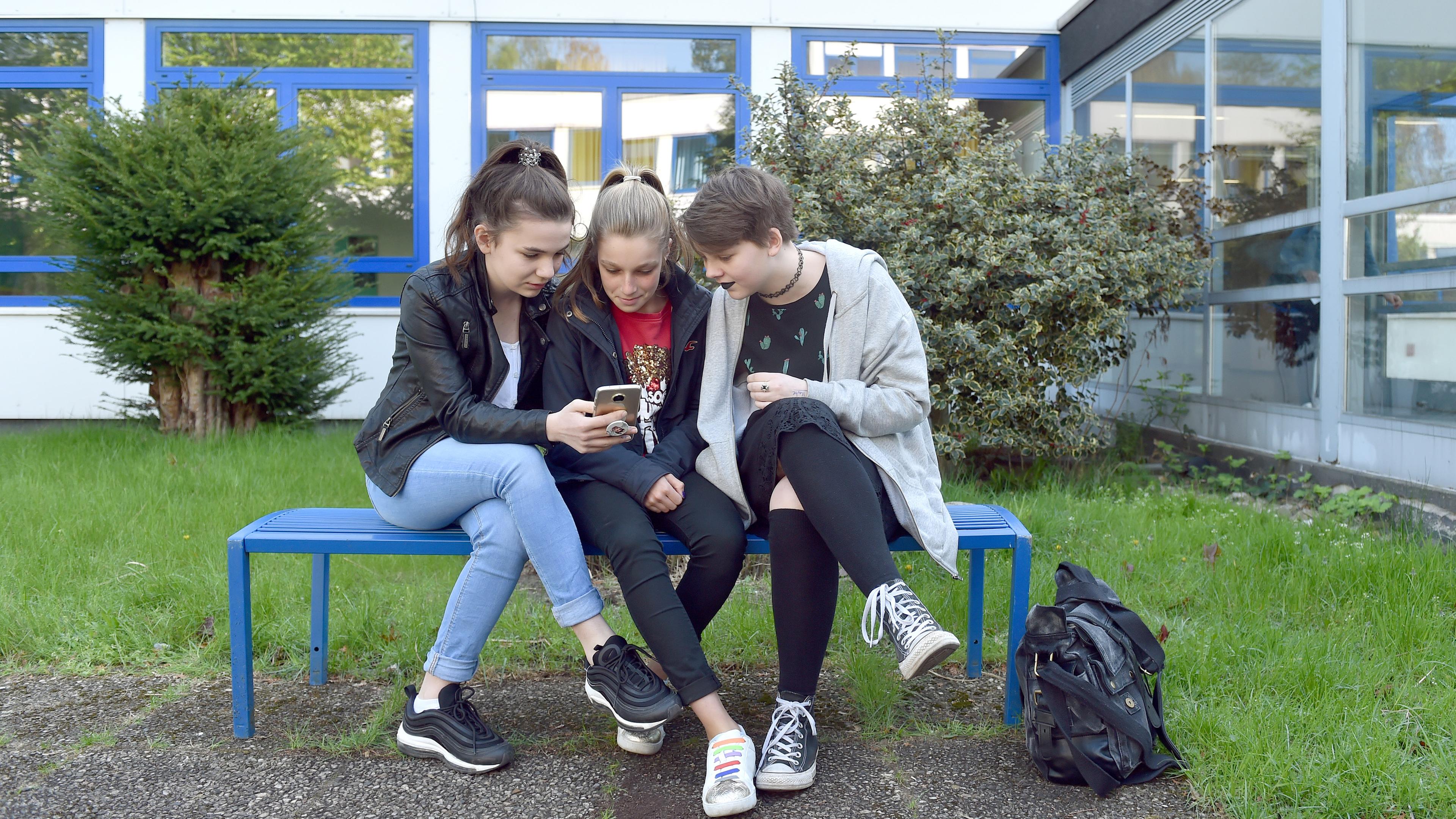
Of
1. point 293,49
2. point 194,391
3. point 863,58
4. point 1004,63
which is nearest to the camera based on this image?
point 194,391

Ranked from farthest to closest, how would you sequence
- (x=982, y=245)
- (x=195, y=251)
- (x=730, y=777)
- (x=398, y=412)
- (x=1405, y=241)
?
1. (x=195, y=251)
2. (x=982, y=245)
3. (x=1405, y=241)
4. (x=398, y=412)
5. (x=730, y=777)

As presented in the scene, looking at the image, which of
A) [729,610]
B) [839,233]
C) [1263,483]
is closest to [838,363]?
[729,610]

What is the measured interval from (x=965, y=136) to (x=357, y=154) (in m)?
5.19

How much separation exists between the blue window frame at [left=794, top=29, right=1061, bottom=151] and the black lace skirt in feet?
21.3

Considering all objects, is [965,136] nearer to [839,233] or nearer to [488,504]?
[839,233]

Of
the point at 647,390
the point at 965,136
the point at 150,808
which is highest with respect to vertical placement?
the point at 965,136

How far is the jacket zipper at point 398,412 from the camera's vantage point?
2.51m

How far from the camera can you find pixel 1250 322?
5.54 m

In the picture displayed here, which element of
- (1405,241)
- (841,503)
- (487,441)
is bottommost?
(841,503)

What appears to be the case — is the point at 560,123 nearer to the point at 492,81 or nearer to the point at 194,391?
the point at 492,81

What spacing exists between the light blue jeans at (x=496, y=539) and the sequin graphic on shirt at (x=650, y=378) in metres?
0.33

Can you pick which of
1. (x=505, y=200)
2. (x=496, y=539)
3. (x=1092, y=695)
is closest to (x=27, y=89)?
(x=505, y=200)

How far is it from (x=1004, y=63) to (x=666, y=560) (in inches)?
291

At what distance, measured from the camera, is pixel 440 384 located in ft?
7.98
